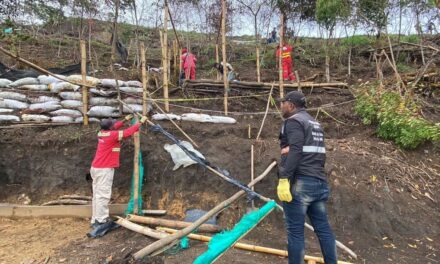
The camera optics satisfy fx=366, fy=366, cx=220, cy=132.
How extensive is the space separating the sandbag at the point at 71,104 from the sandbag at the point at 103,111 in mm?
316

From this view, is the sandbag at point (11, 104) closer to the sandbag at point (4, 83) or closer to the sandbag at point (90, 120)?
the sandbag at point (4, 83)

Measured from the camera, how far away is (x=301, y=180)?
3398 millimetres

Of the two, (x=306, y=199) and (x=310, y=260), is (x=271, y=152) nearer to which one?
(x=310, y=260)

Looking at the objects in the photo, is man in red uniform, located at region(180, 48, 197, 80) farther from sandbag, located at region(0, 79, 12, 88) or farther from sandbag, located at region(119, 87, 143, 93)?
sandbag, located at region(0, 79, 12, 88)

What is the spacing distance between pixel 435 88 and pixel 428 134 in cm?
322

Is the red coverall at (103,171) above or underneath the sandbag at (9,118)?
underneath

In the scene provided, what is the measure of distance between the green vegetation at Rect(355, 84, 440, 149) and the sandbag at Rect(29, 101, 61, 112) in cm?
617

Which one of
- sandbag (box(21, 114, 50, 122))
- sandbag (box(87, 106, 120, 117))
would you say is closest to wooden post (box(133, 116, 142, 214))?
sandbag (box(87, 106, 120, 117))

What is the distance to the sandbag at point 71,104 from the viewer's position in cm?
700

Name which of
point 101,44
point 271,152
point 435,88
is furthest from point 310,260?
point 101,44

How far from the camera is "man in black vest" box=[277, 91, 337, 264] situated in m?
3.33

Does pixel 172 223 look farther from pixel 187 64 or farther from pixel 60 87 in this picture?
pixel 187 64

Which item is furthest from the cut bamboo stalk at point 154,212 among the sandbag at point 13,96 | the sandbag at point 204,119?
the sandbag at point 13,96

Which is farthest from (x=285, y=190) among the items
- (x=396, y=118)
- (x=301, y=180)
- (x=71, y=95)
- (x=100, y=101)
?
(x=71, y=95)
